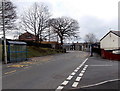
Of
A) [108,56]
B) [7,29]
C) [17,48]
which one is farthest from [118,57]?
[7,29]

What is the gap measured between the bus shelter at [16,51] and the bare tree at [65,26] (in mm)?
40081

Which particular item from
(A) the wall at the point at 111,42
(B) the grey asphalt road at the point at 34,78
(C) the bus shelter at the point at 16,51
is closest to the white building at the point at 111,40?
(A) the wall at the point at 111,42

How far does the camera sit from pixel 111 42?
65.6 meters

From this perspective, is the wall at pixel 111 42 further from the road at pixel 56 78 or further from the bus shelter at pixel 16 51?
the road at pixel 56 78

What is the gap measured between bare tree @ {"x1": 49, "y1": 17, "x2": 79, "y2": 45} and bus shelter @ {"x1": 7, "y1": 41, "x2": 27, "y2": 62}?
40081 millimetres

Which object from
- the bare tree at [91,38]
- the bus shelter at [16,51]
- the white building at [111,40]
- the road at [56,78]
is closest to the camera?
the road at [56,78]

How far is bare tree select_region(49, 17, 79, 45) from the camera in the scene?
213 feet

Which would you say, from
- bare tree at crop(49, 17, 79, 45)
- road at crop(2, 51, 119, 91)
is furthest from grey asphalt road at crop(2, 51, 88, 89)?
bare tree at crop(49, 17, 79, 45)

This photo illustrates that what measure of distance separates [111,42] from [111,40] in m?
0.84

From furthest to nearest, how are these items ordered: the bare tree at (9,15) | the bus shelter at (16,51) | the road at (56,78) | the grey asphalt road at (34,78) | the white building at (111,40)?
the white building at (111,40)
the bare tree at (9,15)
the bus shelter at (16,51)
the grey asphalt road at (34,78)
the road at (56,78)

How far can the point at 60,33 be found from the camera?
65.4 m

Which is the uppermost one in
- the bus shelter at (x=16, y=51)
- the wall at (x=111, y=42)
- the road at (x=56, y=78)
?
the wall at (x=111, y=42)

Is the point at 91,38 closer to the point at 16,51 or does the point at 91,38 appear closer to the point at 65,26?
the point at 65,26

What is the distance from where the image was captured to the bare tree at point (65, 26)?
2554 inches
